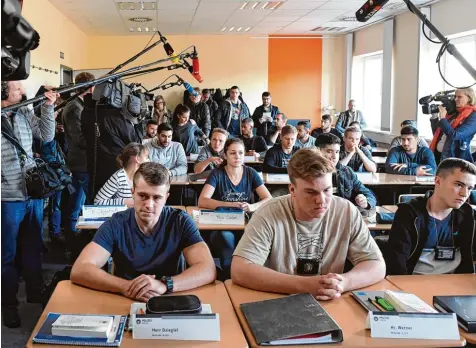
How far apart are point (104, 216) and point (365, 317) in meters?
2.19

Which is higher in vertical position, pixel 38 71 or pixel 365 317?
pixel 38 71

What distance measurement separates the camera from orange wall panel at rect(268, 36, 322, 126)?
1323 cm

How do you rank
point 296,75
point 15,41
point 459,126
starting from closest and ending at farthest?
1. point 15,41
2. point 459,126
3. point 296,75

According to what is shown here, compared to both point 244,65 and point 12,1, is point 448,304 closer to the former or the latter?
point 12,1

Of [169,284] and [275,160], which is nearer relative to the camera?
[169,284]

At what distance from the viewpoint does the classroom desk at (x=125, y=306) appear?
168cm

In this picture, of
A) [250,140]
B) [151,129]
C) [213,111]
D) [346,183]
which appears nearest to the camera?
[346,183]

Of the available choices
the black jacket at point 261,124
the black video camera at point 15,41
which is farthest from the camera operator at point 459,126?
the black video camera at point 15,41

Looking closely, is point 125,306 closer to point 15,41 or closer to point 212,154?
point 15,41

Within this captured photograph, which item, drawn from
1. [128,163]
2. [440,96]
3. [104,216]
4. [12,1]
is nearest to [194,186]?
[128,163]

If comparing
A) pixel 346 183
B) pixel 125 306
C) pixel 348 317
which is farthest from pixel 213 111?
pixel 348 317

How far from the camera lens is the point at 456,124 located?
5.66 metres

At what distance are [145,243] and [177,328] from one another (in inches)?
33.0

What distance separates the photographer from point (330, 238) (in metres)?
2.41
